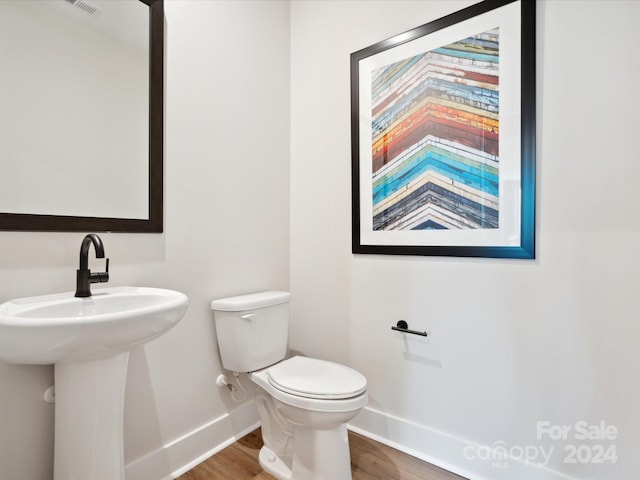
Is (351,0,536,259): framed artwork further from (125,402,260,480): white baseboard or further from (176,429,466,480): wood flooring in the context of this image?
(125,402,260,480): white baseboard

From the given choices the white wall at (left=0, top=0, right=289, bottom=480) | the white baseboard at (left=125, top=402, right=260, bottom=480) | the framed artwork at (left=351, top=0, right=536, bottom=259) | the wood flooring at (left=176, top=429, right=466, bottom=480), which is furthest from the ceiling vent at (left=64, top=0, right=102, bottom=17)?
the wood flooring at (left=176, top=429, right=466, bottom=480)

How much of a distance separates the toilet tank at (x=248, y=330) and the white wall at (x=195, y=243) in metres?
0.08

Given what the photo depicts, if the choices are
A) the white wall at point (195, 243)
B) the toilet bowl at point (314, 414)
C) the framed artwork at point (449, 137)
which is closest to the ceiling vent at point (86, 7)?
the white wall at point (195, 243)

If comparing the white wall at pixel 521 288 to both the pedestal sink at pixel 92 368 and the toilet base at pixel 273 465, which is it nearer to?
the toilet base at pixel 273 465

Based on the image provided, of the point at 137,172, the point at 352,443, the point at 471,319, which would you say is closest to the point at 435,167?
the point at 471,319

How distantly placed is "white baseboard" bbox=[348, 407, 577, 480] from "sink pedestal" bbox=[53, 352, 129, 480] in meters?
1.19

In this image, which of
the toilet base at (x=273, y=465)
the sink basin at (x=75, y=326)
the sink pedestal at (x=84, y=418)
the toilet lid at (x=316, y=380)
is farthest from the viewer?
the toilet base at (x=273, y=465)

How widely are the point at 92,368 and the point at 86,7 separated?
1303 mm

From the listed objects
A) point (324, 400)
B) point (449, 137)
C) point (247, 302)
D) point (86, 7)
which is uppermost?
point (86, 7)

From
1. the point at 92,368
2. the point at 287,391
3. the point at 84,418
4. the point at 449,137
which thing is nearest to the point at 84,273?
the point at 92,368

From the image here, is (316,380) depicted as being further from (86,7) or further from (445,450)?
(86,7)

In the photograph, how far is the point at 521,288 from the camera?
4.30ft

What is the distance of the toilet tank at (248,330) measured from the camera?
153cm

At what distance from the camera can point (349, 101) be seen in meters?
1.78
